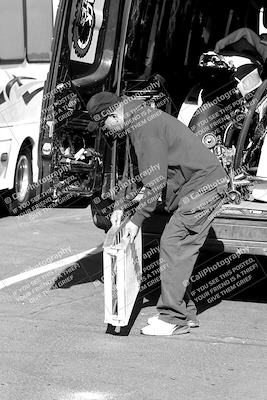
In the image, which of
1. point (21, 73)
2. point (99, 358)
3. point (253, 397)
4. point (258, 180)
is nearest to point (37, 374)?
point (99, 358)

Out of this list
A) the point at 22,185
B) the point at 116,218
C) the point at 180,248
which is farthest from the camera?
the point at 22,185

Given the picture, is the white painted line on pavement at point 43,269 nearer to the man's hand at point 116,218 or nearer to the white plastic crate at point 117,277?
the man's hand at point 116,218

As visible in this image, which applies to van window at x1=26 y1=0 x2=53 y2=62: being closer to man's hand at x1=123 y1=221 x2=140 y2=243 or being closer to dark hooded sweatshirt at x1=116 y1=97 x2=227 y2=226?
dark hooded sweatshirt at x1=116 y1=97 x2=227 y2=226

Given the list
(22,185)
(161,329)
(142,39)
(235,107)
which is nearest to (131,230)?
(161,329)

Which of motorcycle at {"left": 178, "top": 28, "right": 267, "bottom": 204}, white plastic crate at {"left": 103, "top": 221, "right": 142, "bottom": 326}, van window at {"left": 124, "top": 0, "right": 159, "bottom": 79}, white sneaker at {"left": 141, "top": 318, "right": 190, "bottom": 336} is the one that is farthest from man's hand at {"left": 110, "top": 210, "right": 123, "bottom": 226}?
van window at {"left": 124, "top": 0, "right": 159, "bottom": 79}

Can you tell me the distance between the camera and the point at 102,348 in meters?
5.83

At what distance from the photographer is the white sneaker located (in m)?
6.14

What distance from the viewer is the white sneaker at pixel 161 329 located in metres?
6.14

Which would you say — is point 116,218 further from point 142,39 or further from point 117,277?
point 142,39

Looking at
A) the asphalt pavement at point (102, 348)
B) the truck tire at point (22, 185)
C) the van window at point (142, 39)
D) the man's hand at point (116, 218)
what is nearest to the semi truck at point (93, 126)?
the van window at point (142, 39)

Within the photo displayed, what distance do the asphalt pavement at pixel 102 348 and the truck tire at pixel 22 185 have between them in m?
3.29

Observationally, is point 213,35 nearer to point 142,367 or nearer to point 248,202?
point 248,202

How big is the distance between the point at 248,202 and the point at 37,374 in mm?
2506

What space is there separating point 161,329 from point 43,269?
7.42 ft
